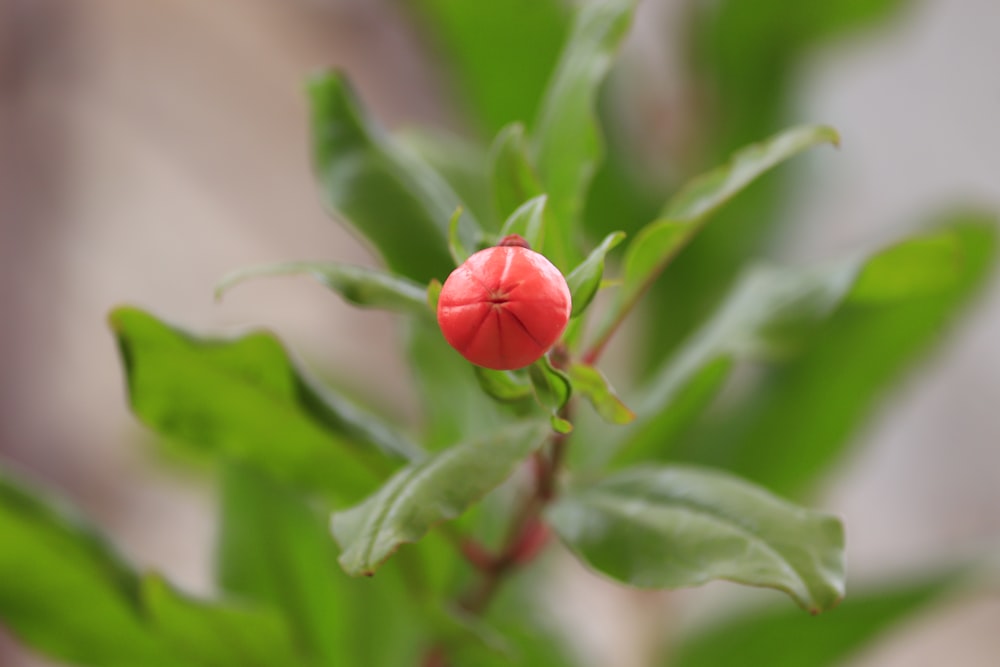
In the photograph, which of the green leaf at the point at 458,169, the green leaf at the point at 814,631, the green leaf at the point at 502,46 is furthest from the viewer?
Result: the green leaf at the point at 502,46

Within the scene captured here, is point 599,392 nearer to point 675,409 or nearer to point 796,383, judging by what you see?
point 675,409

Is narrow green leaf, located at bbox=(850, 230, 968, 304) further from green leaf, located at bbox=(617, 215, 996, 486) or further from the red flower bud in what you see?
the red flower bud

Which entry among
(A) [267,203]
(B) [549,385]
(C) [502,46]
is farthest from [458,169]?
(A) [267,203]

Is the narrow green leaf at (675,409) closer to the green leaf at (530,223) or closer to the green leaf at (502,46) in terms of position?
the green leaf at (530,223)

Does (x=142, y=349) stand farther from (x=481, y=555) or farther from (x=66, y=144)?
(x=66, y=144)

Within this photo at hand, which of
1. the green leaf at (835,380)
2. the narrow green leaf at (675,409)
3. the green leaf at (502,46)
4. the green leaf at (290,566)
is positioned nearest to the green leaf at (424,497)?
the narrow green leaf at (675,409)
